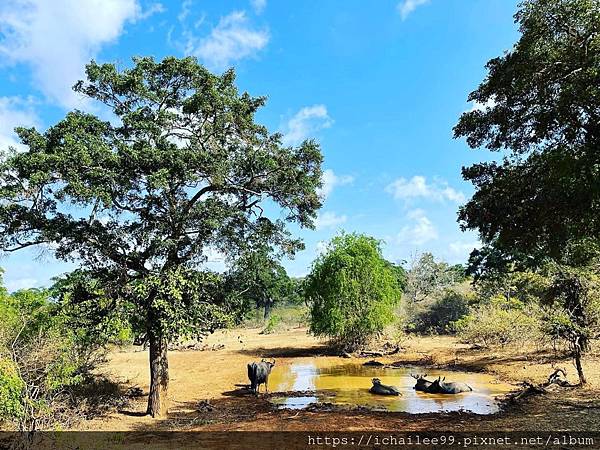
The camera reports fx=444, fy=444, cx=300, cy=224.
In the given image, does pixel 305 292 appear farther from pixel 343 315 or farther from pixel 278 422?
pixel 278 422

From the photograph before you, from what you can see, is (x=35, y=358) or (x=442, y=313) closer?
(x=35, y=358)

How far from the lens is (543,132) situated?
9891 mm

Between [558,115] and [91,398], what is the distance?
15209 mm

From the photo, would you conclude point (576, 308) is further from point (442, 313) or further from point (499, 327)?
point (442, 313)

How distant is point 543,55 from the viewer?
9.13 metres

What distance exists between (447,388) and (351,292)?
12938mm

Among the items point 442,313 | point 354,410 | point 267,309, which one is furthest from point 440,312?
point 267,309

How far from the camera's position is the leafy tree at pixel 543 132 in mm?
8492

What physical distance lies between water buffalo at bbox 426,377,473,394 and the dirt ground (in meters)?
2.16

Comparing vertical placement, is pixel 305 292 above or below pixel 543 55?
below

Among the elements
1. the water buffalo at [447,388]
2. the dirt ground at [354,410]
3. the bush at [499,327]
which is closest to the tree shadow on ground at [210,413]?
the dirt ground at [354,410]

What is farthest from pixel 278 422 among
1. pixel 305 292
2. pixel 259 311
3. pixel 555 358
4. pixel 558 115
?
pixel 259 311

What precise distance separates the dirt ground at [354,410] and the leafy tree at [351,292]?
358 cm

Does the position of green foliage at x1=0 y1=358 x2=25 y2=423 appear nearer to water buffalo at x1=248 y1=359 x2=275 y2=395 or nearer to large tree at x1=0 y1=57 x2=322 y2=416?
large tree at x1=0 y1=57 x2=322 y2=416
